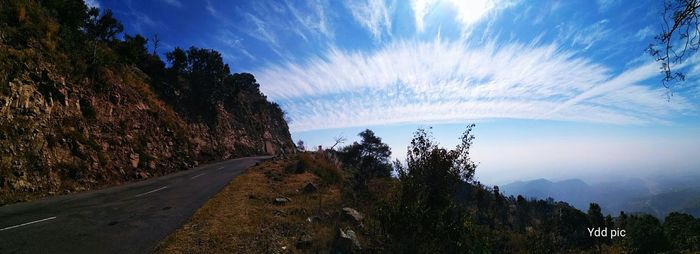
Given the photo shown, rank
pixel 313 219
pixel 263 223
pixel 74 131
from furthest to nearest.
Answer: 1. pixel 74 131
2. pixel 313 219
3. pixel 263 223

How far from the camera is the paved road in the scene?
26.2ft

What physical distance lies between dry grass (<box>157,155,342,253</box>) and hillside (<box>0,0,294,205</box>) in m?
7.70

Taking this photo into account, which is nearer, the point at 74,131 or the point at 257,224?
the point at 257,224

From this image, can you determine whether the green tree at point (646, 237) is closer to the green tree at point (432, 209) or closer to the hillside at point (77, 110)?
the green tree at point (432, 209)

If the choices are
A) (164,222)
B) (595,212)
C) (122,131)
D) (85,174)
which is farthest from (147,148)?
(595,212)

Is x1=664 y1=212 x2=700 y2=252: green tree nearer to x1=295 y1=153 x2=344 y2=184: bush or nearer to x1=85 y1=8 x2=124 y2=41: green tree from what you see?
x1=295 y1=153 x2=344 y2=184: bush

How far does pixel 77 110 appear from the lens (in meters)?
19.8

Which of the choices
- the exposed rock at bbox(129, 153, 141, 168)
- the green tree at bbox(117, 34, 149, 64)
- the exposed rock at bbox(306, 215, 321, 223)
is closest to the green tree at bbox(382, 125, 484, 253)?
the exposed rock at bbox(306, 215, 321, 223)

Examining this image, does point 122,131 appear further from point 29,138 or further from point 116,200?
point 116,200

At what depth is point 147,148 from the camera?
25312 mm

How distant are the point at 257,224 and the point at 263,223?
0.80ft

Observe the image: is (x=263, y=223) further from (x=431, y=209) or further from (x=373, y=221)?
(x=431, y=209)

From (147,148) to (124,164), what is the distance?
14.0 feet

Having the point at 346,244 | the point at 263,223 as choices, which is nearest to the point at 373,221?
the point at 346,244
